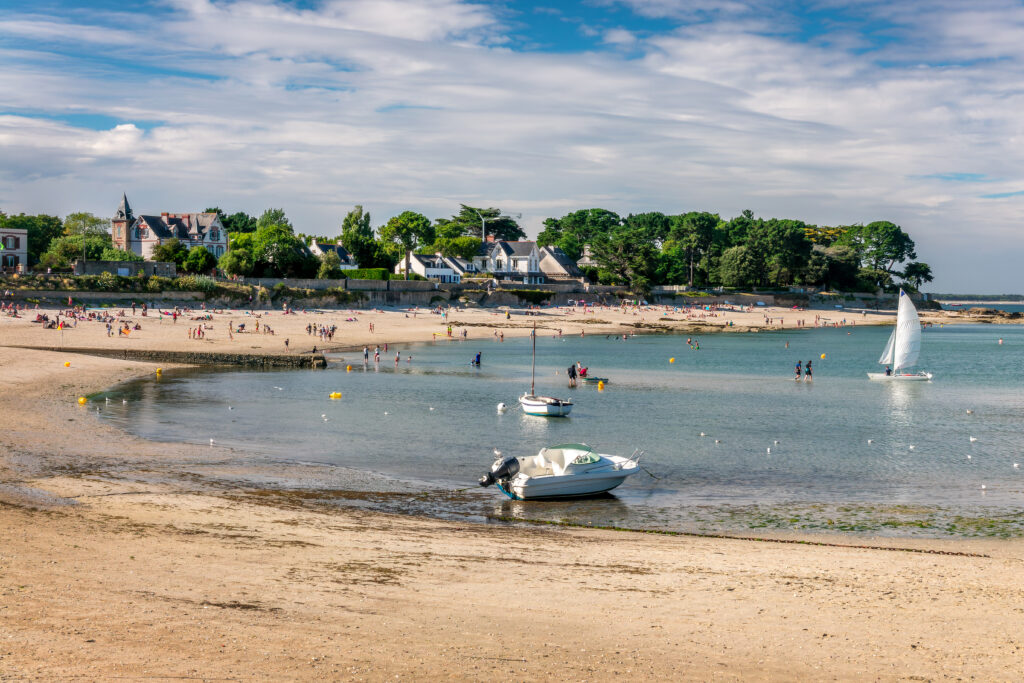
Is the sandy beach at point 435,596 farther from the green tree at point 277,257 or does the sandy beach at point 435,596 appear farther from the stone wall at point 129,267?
the green tree at point 277,257

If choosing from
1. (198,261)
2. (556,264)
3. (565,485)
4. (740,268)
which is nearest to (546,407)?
(565,485)

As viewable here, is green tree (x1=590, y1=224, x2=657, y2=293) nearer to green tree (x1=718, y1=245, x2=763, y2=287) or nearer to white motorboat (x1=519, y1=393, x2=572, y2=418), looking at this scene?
green tree (x1=718, y1=245, x2=763, y2=287)

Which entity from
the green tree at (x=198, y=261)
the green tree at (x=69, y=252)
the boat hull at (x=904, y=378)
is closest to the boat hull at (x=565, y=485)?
the boat hull at (x=904, y=378)

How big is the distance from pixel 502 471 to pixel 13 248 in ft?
344

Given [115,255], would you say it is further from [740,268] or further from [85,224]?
[740,268]

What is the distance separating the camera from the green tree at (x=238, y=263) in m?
115

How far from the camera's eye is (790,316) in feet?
504

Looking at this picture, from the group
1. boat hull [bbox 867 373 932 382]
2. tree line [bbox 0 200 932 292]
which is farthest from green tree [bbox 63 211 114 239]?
boat hull [bbox 867 373 932 382]

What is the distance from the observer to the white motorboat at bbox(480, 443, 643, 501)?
2711 cm

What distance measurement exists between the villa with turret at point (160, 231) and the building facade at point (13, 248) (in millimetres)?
19490

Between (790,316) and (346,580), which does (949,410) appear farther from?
(790,316)

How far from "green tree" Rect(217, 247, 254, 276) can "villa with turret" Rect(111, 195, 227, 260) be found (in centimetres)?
1879

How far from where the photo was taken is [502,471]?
27125mm

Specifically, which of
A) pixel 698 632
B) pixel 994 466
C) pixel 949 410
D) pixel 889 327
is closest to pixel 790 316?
pixel 889 327
